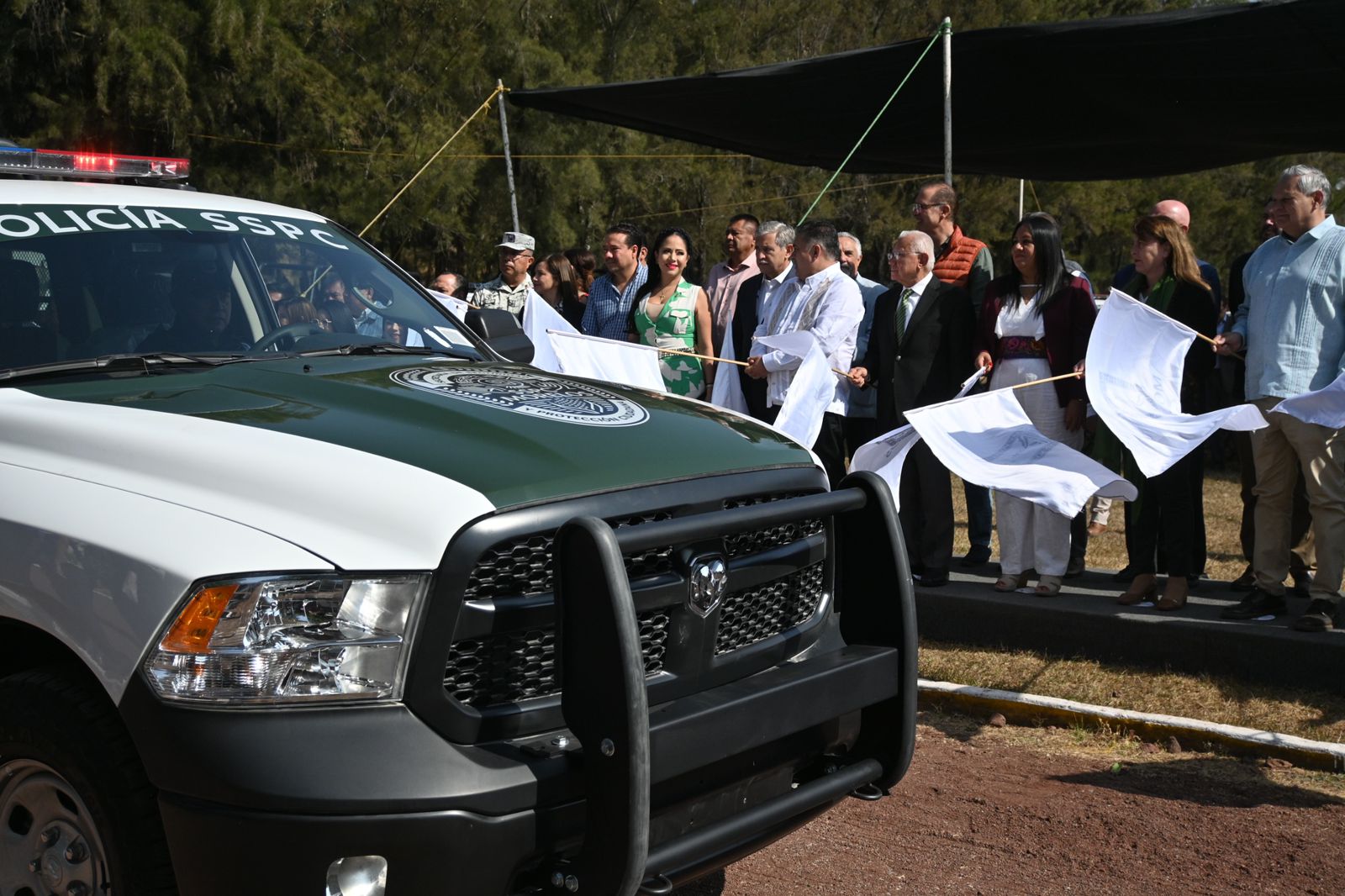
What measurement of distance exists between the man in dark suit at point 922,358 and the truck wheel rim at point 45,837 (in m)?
5.42

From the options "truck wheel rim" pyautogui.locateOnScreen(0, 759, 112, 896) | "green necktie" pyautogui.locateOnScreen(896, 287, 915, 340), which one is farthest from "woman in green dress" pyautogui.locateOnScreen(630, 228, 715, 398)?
"truck wheel rim" pyautogui.locateOnScreen(0, 759, 112, 896)

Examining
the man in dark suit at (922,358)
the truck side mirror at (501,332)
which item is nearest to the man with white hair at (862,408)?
the man in dark suit at (922,358)

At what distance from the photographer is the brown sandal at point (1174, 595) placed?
6.73 m

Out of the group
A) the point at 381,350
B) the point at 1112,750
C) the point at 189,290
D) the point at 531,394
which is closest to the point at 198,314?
the point at 189,290

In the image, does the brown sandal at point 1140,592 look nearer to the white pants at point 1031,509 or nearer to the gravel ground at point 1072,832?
the white pants at point 1031,509

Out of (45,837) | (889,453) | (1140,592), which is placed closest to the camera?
(45,837)

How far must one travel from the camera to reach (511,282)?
10586 mm

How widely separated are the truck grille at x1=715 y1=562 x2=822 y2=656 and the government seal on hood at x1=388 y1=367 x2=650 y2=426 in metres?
0.56

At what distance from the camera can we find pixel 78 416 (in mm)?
3295

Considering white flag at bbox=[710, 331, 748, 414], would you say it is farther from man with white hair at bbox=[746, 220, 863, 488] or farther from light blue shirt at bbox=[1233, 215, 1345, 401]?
light blue shirt at bbox=[1233, 215, 1345, 401]

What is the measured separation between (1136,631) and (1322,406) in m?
1.36

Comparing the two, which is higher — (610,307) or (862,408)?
(610,307)

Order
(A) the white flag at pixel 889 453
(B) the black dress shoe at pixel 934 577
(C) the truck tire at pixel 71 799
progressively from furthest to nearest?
(B) the black dress shoe at pixel 934 577
(A) the white flag at pixel 889 453
(C) the truck tire at pixel 71 799

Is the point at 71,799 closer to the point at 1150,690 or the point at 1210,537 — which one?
the point at 1150,690
